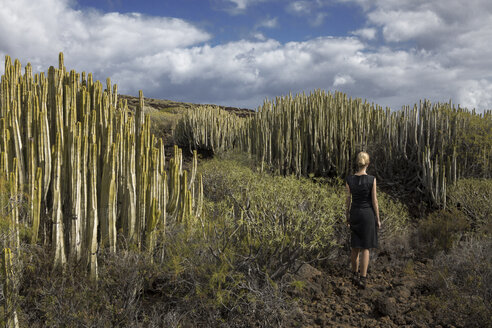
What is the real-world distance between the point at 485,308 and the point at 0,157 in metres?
4.92

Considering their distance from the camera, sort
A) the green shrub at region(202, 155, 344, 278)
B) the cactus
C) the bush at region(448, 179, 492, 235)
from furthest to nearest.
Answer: the bush at region(448, 179, 492, 235) → the green shrub at region(202, 155, 344, 278) → the cactus

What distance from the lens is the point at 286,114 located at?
9.77 meters

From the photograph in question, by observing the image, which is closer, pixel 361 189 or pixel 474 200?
pixel 361 189

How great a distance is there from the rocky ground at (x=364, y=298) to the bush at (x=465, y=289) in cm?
14

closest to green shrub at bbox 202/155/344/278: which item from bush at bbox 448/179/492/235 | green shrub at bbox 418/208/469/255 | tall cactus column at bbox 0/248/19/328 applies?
green shrub at bbox 418/208/469/255

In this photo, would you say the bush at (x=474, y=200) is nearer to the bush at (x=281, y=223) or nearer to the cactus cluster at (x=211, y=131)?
the bush at (x=281, y=223)

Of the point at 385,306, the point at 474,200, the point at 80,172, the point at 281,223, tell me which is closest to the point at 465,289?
the point at 385,306

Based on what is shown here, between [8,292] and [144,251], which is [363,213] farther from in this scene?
[8,292]

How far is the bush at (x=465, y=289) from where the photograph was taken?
3834 millimetres

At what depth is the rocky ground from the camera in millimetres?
3951

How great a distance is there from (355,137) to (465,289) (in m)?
A: 5.76

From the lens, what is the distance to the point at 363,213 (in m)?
4.98

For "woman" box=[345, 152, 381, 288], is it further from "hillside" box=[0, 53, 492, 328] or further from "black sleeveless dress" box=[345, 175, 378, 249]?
"hillside" box=[0, 53, 492, 328]

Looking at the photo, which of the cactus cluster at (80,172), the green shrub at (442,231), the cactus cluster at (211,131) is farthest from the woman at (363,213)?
the cactus cluster at (211,131)
